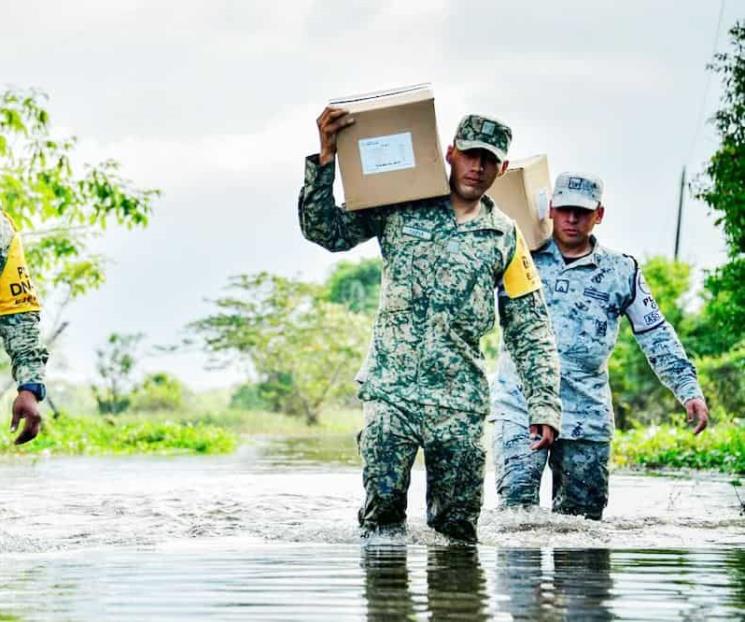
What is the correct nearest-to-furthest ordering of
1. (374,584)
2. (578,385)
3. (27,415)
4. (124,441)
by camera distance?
(374,584) < (27,415) < (578,385) < (124,441)

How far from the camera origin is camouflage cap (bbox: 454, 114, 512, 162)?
7.45 meters

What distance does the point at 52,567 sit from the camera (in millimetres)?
7070

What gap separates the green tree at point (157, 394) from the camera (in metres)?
58.4

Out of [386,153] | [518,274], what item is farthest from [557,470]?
[386,153]

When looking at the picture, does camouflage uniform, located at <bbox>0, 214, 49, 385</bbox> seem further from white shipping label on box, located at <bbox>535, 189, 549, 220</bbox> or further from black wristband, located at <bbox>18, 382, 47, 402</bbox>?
white shipping label on box, located at <bbox>535, 189, 549, 220</bbox>

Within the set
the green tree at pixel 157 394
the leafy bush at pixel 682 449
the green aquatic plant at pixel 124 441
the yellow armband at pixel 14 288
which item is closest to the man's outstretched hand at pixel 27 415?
the yellow armband at pixel 14 288

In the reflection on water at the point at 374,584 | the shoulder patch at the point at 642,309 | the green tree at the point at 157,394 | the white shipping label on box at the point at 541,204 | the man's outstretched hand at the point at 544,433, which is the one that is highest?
the green tree at the point at 157,394

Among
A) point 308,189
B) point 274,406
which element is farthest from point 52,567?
point 274,406

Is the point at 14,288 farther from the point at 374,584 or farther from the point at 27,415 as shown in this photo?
the point at 374,584

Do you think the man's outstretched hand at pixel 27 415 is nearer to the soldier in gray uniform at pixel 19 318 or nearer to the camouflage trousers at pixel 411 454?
the soldier in gray uniform at pixel 19 318

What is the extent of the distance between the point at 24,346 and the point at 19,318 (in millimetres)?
135

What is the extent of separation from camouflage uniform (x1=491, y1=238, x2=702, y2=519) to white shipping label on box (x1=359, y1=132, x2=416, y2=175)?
2.06 m

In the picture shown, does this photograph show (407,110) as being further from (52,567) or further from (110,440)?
(110,440)

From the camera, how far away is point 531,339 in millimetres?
7664
